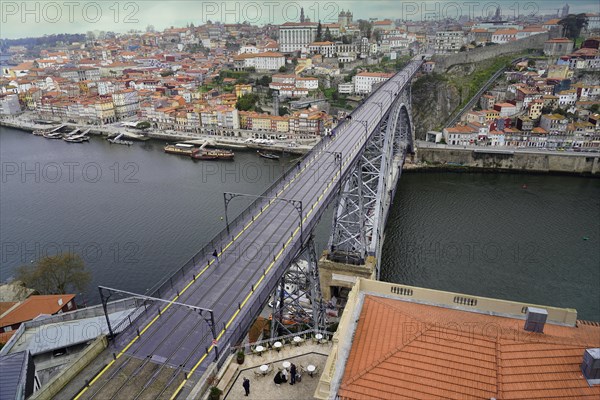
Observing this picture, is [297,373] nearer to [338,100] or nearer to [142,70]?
[338,100]

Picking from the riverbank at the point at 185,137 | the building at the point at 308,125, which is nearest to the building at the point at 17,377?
the riverbank at the point at 185,137

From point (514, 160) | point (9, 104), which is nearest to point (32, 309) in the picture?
point (514, 160)

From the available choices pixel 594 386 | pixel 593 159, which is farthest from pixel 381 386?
pixel 593 159

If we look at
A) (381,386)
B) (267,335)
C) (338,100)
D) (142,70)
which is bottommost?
(267,335)

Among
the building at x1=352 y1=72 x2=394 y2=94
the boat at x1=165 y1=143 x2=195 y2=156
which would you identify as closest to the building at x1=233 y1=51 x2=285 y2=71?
the building at x1=352 y1=72 x2=394 y2=94

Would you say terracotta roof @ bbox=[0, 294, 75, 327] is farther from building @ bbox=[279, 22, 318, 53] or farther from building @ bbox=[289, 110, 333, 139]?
building @ bbox=[279, 22, 318, 53]

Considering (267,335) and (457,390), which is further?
(267,335)

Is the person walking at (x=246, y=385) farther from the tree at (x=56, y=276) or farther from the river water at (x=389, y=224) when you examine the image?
the tree at (x=56, y=276)
